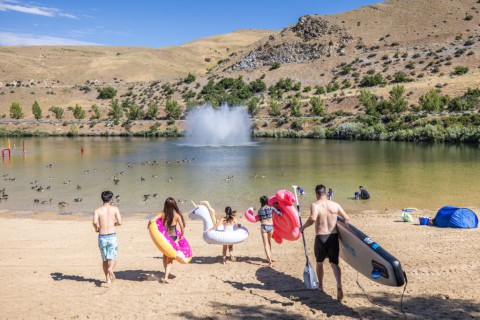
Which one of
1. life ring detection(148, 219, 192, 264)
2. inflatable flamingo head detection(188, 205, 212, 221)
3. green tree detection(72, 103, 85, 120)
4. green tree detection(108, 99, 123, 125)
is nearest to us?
life ring detection(148, 219, 192, 264)

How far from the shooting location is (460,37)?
114m

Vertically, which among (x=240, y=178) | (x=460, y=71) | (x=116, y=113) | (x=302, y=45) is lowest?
(x=240, y=178)

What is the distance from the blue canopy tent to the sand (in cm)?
49

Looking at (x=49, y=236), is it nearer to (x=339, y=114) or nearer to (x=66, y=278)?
(x=66, y=278)

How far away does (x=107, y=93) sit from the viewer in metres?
118

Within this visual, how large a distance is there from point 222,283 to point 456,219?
9362mm

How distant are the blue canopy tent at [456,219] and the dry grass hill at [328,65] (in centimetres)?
6948

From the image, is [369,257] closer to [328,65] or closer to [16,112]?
[16,112]

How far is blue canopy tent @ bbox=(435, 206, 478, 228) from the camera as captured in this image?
1531 cm

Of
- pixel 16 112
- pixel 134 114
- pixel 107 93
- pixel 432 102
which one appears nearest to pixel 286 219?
pixel 432 102

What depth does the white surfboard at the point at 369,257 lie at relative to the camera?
791cm

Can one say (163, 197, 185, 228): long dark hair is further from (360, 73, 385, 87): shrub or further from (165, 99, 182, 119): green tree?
(360, 73, 385, 87): shrub

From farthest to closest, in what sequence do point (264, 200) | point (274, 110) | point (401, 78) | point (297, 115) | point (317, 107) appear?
point (401, 78), point (274, 110), point (297, 115), point (317, 107), point (264, 200)

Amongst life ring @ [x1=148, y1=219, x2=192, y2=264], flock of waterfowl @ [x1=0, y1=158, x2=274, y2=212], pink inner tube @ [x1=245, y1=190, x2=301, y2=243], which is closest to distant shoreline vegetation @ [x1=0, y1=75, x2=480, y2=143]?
flock of waterfowl @ [x1=0, y1=158, x2=274, y2=212]
